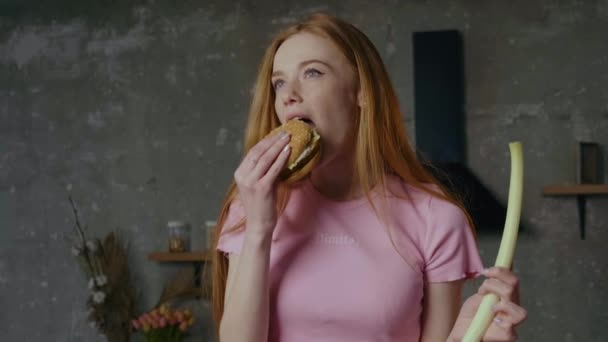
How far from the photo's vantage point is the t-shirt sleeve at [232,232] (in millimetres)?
1350

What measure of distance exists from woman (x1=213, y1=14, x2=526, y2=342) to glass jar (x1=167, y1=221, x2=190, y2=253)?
8.51ft

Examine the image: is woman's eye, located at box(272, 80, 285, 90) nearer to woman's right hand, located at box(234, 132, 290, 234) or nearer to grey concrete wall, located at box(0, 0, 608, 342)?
woman's right hand, located at box(234, 132, 290, 234)

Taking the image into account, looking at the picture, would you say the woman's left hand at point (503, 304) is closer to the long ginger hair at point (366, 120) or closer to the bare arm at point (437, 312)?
the bare arm at point (437, 312)

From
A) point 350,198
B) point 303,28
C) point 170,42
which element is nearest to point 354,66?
point 303,28

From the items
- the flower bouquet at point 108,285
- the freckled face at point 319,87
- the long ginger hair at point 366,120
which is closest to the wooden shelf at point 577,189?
the flower bouquet at point 108,285

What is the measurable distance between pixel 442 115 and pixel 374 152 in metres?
2.45

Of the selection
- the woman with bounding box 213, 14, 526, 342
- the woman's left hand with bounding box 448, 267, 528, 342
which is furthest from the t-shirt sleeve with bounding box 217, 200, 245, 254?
the woman's left hand with bounding box 448, 267, 528, 342

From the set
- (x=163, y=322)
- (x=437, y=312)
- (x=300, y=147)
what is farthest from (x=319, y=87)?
(x=163, y=322)

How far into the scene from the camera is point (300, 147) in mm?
1212

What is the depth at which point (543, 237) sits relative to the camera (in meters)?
3.68

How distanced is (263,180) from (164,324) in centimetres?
263

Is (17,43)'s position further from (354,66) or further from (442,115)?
(354,66)

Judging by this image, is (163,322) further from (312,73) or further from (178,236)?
(312,73)

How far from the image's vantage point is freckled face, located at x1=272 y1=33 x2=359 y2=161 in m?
1.29
